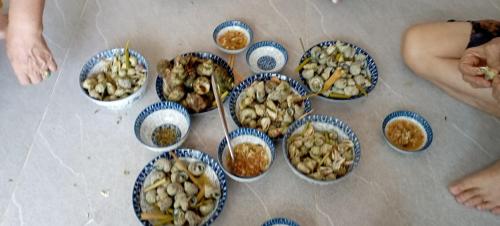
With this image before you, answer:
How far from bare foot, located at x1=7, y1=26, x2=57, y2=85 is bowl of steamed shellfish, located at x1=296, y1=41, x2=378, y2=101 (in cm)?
67

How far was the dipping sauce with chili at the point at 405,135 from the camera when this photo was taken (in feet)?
3.16

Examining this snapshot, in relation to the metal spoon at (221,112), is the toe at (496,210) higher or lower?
lower

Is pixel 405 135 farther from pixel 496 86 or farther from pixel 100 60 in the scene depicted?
pixel 100 60

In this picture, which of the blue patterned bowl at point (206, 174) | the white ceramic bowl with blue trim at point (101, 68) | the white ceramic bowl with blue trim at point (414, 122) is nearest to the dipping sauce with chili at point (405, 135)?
the white ceramic bowl with blue trim at point (414, 122)

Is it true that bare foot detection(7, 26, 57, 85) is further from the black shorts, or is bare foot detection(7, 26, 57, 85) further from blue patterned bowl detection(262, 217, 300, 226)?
the black shorts

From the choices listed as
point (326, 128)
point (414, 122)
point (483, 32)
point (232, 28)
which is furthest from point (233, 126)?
point (483, 32)

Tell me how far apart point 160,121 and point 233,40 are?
35cm

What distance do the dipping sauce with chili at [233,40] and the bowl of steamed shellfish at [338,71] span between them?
0.19 meters

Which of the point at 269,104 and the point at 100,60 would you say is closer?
the point at 269,104

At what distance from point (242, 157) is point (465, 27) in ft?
2.24

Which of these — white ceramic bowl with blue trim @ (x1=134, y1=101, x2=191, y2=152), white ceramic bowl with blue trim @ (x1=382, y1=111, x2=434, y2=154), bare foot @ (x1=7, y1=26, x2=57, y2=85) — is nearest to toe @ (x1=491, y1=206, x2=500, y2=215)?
white ceramic bowl with blue trim @ (x1=382, y1=111, x2=434, y2=154)

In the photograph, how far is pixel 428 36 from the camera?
1061 mm

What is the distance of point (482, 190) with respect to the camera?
0.89 metres

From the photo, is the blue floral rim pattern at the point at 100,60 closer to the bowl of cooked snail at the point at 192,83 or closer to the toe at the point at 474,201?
the bowl of cooked snail at the point at 192,83
